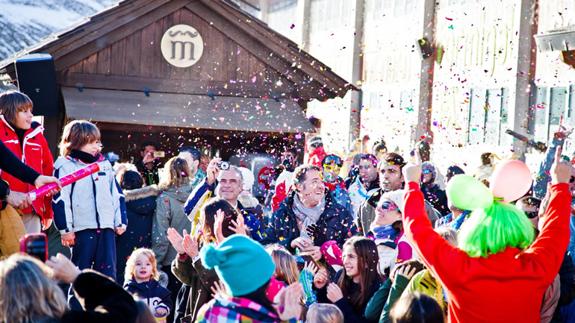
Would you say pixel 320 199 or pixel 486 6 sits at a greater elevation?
pixel 486 6

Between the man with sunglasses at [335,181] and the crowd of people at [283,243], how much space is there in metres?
0.04

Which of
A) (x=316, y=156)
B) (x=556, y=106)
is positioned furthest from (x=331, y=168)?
(x=556, y=106)

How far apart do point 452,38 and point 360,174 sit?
17820mm

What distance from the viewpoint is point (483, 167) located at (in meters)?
10.7

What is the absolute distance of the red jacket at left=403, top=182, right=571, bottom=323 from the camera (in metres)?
4.82

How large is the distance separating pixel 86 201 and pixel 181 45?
7948mm

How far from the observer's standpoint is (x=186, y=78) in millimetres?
15680

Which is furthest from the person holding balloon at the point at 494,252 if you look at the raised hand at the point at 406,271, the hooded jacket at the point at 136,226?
the hooded jacket at the point at 136,226

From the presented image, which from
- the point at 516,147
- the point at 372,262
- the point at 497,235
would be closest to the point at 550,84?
the point at 516,147

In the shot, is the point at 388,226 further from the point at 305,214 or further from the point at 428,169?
the point at 428,169

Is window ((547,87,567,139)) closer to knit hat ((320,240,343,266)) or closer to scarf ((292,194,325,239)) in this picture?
scarf ((292,194,325,239))

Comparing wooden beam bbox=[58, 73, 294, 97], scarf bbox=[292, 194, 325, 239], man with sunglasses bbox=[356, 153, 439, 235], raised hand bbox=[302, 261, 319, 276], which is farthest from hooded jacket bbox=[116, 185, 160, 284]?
wooden beam bbox=[58, 73, 294, 97]

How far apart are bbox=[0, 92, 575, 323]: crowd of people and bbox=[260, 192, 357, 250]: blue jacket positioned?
0.01 m

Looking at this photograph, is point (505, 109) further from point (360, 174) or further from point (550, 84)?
point (360, 174)
